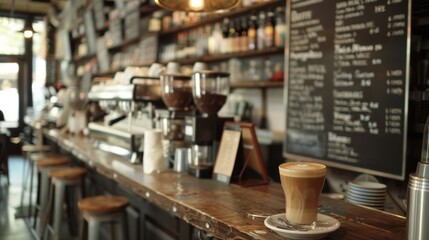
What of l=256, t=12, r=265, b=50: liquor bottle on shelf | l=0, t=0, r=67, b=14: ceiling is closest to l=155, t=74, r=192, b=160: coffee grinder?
l=256, t=12, r=265, b=50: liquor bottle on shelf

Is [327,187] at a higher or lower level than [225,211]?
lower

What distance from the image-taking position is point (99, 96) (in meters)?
3.38

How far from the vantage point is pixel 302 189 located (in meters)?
1.16

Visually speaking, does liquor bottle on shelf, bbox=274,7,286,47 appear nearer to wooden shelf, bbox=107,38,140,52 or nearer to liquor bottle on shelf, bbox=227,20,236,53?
liquor bottle on shelf, bbox=227,20,236,53

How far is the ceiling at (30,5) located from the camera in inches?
380

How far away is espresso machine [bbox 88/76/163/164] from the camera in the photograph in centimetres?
262

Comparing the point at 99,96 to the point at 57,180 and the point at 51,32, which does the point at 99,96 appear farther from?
the point at 51,32

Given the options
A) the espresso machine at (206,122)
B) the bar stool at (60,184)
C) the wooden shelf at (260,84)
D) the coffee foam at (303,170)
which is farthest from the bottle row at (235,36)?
the coffee foam at (303,170)

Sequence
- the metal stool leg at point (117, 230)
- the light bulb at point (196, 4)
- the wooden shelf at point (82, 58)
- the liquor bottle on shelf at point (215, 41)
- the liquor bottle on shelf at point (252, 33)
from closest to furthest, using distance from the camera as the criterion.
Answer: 1. the light bulb at point (196, 4)
2. the metal stool leg at point (117, 230)
3. the liquor bottle on shelf at point (252, 33)
4. the liquor bottle on shelf at point (215, 41)
5. the wooden shelf at point (82, 58)

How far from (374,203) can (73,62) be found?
9.11 meters

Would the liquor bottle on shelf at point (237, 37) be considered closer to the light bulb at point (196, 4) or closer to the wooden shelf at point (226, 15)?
the wooden shelf at point (226, 15)

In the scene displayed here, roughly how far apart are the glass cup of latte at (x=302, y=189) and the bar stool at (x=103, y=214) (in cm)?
143

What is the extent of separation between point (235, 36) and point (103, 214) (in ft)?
7.33

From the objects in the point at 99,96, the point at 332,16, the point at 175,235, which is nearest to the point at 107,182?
the point at 99,96
